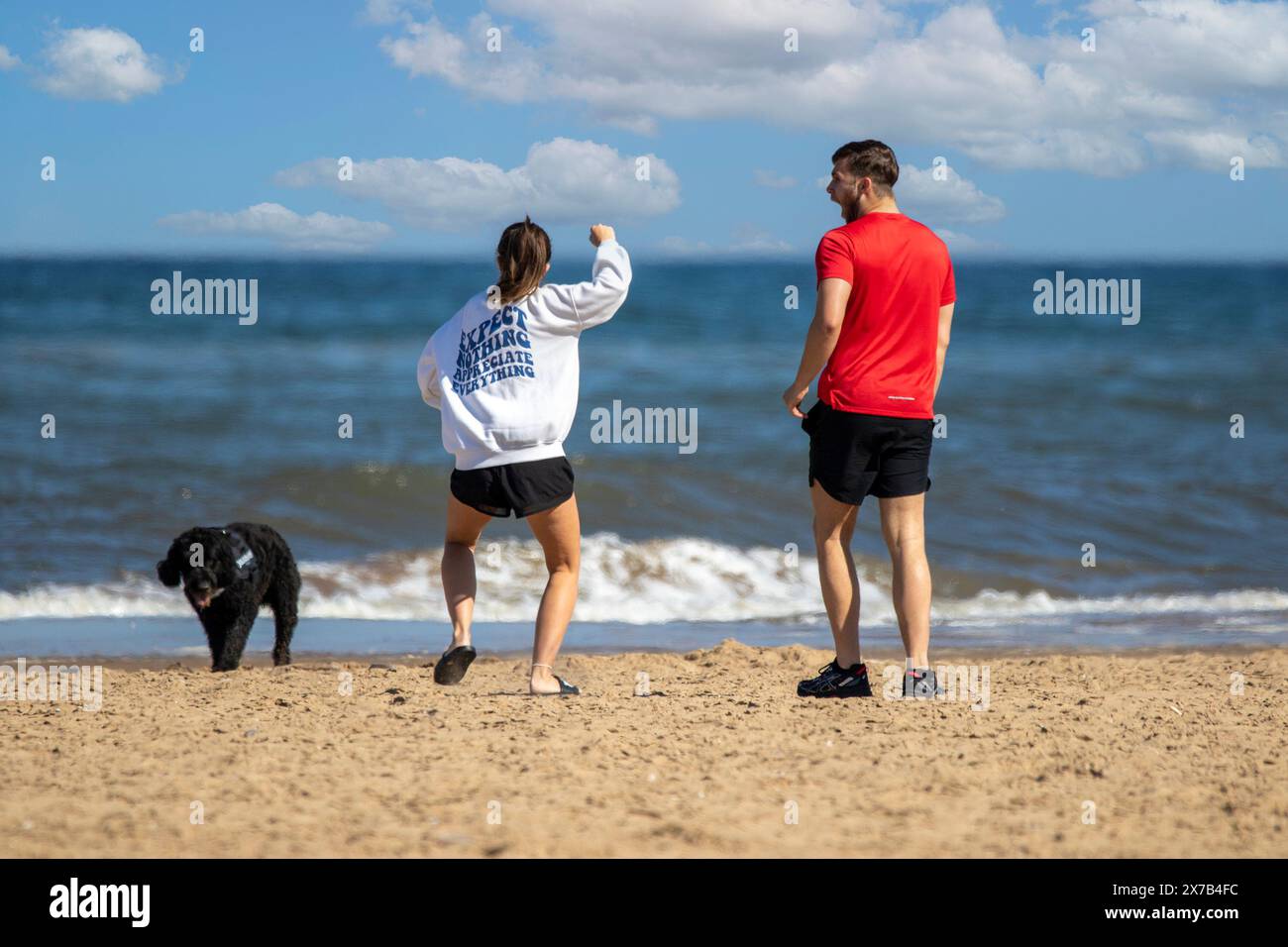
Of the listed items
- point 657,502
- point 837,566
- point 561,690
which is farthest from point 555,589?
point 657,502

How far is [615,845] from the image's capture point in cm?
297

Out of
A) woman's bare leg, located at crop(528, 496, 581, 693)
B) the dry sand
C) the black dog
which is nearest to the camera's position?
the dry sand

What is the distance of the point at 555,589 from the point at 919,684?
1368 mm

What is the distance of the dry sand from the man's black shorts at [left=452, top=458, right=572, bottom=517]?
0.71 meters

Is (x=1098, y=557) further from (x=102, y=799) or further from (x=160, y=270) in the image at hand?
(x=160, y=270)

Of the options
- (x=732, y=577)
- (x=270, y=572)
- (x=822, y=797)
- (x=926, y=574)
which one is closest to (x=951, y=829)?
(x=822, y=797)

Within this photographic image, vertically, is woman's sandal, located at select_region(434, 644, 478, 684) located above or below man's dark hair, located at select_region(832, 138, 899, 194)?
below

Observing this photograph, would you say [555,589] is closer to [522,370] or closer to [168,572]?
[522,370]

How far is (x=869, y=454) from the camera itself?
171 inches

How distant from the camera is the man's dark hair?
14.4ft

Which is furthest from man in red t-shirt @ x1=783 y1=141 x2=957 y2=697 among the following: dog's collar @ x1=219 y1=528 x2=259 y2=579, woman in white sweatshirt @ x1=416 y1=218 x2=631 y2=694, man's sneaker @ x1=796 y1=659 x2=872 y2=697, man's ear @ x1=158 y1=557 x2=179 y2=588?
man's ear @ x1=158 y1=557 x2=179 y2=588

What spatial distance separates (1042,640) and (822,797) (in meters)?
4.28

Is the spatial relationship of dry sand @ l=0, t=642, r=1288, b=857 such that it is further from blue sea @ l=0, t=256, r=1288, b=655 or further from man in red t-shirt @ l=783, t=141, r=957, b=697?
blue sea @ l=0, t=256, r=1288, b=655

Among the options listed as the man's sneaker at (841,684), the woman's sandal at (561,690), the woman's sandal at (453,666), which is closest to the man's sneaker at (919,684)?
the man's sneaker at (841,684)
